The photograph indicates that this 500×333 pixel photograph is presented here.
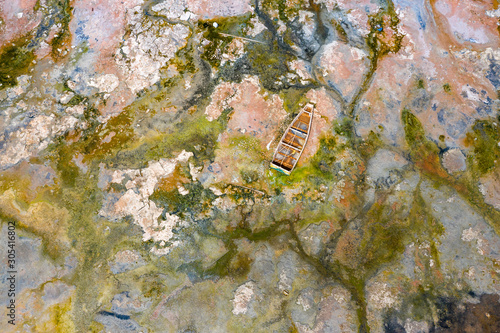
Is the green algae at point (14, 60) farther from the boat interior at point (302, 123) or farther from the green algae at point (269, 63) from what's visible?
the boat interior at point (302, 123)

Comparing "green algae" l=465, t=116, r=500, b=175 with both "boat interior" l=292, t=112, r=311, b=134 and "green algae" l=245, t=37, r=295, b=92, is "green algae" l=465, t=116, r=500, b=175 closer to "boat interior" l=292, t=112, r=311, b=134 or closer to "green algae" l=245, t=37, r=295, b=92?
"boat interior" l=292, t=112, r=311, b=134

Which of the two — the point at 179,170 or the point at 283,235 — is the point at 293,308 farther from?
the point at 179,170

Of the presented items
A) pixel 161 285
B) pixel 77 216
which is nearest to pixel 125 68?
pixel 77 216

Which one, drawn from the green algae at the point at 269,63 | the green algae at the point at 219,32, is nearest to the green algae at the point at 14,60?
the green algae at the point at 219,32

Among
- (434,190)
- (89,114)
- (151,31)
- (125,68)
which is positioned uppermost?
(151,31)

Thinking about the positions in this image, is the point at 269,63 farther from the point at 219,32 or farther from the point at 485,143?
the point at 485,143
